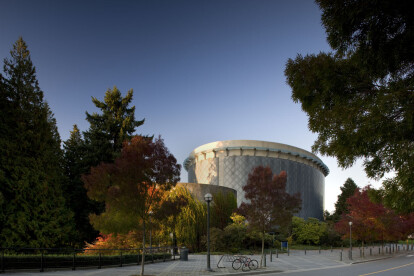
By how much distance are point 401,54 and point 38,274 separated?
15242 millimetres

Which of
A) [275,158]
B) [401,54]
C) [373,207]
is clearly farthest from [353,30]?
[275,158]

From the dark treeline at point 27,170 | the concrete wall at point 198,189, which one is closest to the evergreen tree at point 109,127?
the dark treeline at point 27,170

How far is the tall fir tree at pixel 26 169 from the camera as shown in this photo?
75.5 ft

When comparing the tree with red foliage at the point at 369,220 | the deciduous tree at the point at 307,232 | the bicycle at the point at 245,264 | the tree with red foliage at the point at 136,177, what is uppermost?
the tree with red foliage at the point at 136,177

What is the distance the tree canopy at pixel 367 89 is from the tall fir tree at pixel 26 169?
21902 mm

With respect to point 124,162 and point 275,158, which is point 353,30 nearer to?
point 124,162

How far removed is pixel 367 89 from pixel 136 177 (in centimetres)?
1044

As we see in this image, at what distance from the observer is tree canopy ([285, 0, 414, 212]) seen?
18.3ft

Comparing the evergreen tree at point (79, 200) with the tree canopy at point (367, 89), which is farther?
the evergreen tree at point (79, 200)

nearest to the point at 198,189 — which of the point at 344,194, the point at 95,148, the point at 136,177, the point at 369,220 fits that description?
the point at 95,148

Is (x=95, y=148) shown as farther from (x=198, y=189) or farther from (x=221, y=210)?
(x=221, y=210)

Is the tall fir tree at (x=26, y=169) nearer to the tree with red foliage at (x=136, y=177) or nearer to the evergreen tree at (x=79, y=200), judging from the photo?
the evergreen tree at (x=79, y=200)

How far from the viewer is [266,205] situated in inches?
862

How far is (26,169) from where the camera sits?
24.1 meters
